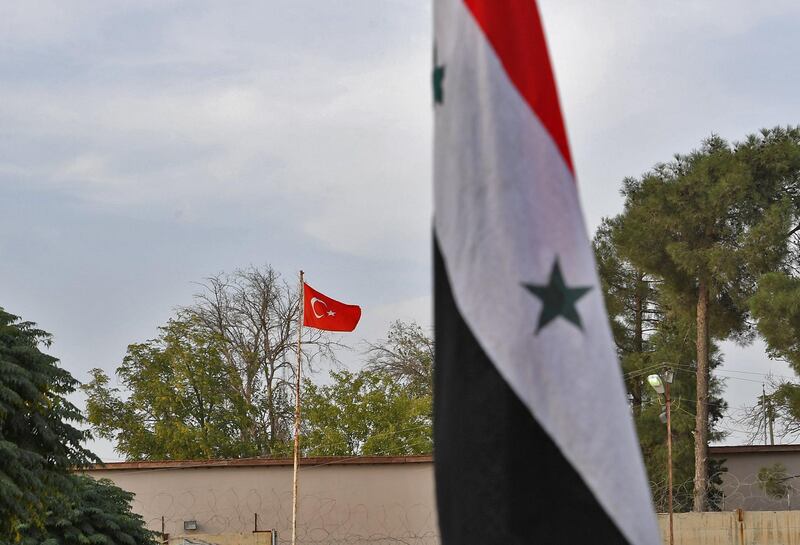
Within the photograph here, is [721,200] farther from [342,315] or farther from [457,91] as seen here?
[457,91]

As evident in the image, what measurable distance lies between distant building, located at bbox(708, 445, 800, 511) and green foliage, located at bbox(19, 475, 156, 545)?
16034mm

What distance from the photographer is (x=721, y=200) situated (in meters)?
30.7

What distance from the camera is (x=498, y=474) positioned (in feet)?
5.63

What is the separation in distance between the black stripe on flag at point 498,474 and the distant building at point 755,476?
28.7m

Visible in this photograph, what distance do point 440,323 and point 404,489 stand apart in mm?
25139

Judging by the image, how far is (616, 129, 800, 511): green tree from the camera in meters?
30.0

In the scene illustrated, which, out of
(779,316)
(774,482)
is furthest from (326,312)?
(774,482)

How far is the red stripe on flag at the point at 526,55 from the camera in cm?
180

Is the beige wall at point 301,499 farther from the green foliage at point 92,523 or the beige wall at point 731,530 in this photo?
the green foliage at point 92,523

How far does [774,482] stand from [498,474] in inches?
1136

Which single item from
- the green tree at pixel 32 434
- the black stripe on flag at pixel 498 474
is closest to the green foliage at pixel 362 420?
→ the green tree at pixel 32 434

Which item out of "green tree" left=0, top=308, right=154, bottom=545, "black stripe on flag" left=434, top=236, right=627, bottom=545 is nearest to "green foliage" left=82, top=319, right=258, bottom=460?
"green tree" left=0, top=308, right=154, bottom=545

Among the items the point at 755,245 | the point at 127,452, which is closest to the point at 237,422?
the point at 127,452

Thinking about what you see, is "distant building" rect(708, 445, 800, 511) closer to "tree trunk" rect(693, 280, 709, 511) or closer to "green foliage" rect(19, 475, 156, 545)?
"tree trunk" rect(693, 280, 709, 511)
